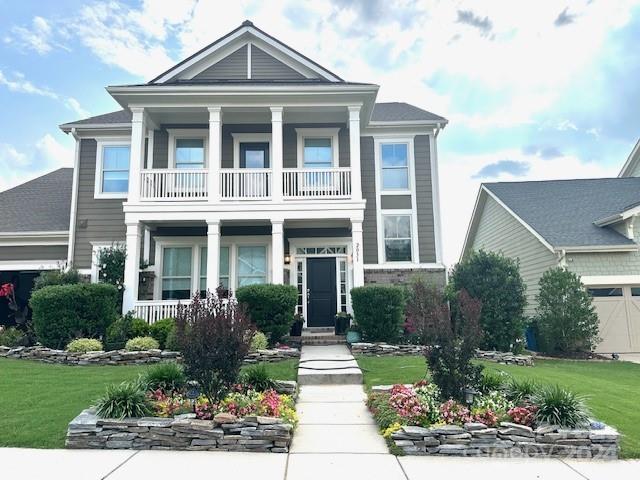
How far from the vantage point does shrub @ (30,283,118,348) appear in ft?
30.6

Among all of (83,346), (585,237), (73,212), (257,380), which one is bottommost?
(257,380)

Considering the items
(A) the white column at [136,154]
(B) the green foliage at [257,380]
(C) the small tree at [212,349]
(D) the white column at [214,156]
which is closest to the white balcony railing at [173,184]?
(A) the white column at [136,154]

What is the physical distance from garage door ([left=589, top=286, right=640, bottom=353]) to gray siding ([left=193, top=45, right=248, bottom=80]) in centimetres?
1251

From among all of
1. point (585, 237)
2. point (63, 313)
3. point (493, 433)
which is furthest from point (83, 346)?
point (585, 237)

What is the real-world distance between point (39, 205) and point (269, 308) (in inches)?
391

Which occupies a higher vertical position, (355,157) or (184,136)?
(184,136)

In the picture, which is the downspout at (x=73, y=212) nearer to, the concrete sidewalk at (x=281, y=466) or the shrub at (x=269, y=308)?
the shrub at (x=269, y=308)

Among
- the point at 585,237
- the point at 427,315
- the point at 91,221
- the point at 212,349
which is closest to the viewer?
the point at 212,349

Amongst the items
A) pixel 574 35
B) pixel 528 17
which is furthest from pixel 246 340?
pixel 574 35

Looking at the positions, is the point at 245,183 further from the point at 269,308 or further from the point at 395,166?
the point at 395,166

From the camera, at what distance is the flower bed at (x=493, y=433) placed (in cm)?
437

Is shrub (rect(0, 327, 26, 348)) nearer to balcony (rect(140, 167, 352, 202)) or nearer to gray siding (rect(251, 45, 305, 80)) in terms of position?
balcony (rect(140, 167, 352, 202))

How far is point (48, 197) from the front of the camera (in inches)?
580

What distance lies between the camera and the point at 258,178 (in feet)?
38.3
